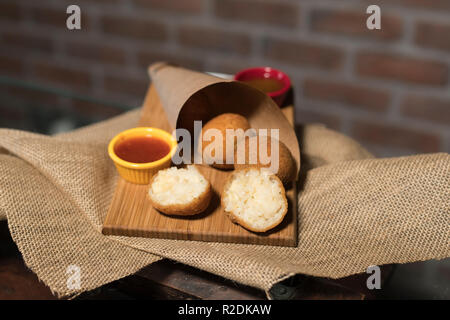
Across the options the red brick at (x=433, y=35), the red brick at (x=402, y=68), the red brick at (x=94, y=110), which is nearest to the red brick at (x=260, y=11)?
the red brick at (x=402, y=68)

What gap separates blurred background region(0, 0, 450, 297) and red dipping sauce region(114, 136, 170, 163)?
36 centimetres

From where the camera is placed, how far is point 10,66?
7.98 ft

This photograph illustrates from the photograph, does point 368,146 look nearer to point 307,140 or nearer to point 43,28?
point 307,140

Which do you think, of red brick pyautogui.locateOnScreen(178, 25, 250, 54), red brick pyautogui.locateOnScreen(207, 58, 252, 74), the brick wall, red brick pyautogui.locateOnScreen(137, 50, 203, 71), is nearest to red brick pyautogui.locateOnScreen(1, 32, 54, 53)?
the brick wall

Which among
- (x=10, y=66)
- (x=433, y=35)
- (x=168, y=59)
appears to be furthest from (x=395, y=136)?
(x=10, y=66)

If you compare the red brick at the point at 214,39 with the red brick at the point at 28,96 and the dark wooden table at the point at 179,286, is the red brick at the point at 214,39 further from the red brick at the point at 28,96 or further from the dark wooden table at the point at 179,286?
the dark wooden table at the point at 179,286

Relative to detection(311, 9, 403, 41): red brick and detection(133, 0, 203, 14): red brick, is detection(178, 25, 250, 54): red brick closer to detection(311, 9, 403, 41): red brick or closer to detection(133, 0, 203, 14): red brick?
detection(133, 0, 203, 14): red brick

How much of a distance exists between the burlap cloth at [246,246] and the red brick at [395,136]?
3.09ft

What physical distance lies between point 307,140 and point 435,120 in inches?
31.7

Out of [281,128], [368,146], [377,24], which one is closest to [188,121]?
[281,128]

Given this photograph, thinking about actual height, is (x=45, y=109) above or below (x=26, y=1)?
below

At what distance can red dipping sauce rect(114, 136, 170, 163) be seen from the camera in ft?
3.75

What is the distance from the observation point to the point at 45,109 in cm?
157

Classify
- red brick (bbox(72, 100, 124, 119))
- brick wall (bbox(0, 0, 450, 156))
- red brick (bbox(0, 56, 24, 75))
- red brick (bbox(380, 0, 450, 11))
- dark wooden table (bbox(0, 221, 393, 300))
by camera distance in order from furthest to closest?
red brick (bbox(0, 56, 24, 75)) → brick wall (bbox(0, 0, 450, 156)) → red brick (bbox(380, 0, 450, 11)) → red brick (bbox(72, 100, 124, 119)) → dark wooden table (bbox(0, 221, 393, 300))
